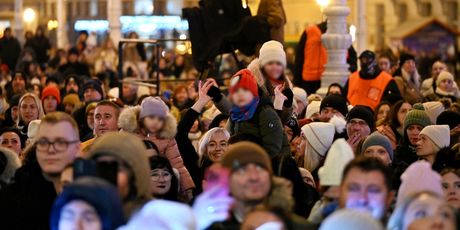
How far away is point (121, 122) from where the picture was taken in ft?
42.4

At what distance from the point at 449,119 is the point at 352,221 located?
28.3 feet

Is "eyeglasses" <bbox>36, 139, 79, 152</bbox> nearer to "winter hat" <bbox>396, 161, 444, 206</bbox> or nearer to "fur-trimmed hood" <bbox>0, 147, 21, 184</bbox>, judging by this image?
"fur-trimmed hood" <bbox>0, 147, 21, 184</bbox>

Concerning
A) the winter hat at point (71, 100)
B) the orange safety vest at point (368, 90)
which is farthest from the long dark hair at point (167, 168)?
the orange safety vest at point (368, 90)

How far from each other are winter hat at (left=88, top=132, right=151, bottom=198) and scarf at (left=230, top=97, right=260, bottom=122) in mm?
2892

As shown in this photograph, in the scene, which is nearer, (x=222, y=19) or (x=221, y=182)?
(x=221, y=182)

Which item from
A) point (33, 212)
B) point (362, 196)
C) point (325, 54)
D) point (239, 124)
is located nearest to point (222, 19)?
point (325, 54)

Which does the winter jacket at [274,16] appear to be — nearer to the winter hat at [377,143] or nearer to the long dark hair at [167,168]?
the winter hat at [377,143]

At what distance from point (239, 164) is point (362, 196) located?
0.74 meters

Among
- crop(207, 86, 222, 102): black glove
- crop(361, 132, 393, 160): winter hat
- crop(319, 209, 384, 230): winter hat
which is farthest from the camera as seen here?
crop(207, 86, 222, 102): black glove

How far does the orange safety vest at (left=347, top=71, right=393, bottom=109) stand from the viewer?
20984 mm

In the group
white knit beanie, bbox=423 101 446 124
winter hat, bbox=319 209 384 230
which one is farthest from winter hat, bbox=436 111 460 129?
winter hat, bbox=319 209 384 230

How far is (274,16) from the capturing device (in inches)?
800

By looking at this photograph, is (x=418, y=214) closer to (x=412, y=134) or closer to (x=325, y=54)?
(x=412, y=134)

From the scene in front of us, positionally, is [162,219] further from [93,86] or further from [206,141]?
[93,86]
